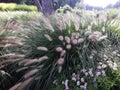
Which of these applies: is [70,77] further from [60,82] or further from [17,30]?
[17,30]

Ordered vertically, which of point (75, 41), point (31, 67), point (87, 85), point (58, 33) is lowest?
point (87, 85)

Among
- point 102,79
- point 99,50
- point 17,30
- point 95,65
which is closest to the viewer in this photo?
point 102,79

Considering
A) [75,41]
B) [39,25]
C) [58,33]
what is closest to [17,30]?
[39,25]

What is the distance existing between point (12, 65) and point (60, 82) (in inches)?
32.6

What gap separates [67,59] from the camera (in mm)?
3861

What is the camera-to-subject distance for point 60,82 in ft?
12.2

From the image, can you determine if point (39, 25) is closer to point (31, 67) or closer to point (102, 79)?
point (31, 67)

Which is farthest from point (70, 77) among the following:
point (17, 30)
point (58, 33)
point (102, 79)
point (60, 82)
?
point (17, 30)

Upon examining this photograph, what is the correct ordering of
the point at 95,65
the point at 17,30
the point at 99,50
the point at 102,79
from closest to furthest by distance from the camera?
the point at 102,79 < the point at 95,65 < the point at 99,50 < the point at 17,30

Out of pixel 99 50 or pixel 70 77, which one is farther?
pixel 99 50

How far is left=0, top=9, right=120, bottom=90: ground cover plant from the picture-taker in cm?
357

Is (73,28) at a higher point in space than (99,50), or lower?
higher

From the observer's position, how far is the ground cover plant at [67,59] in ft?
11.7

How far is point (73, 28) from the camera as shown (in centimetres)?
417
